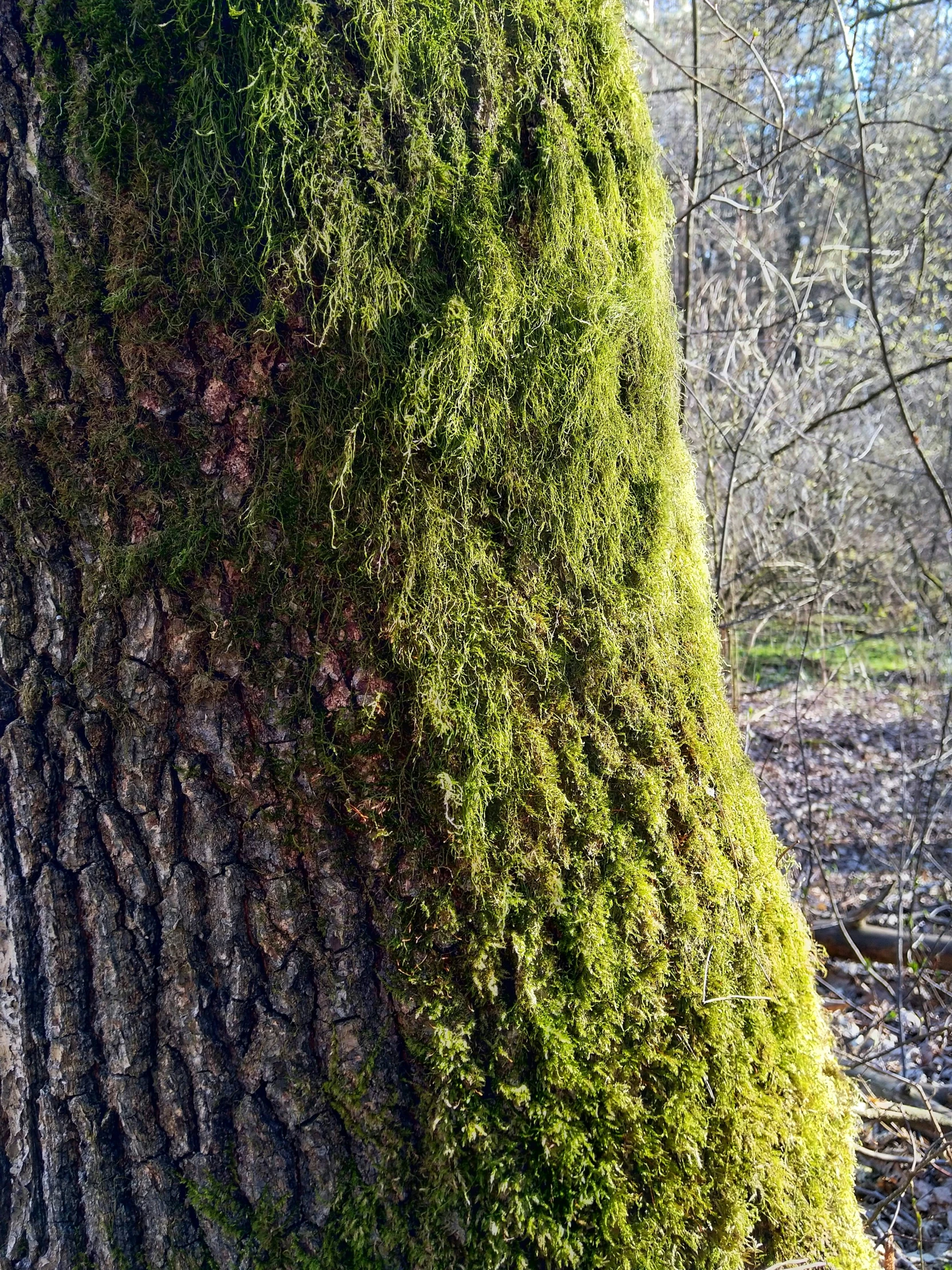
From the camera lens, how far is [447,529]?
4.20 feet

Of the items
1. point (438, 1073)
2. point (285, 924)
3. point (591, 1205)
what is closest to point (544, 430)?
point (285, 924)

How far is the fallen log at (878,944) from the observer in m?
3.68

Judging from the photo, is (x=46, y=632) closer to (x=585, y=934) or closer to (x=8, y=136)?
(x=8, y=136)

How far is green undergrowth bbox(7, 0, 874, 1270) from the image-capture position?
1.20 meters

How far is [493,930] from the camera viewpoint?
124 centimetres

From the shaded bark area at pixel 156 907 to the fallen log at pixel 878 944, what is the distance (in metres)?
3.06

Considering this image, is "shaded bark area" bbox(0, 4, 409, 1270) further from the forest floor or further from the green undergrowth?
the forest floor

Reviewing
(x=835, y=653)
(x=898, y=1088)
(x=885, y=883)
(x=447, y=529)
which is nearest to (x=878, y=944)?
(x=885, y=883)

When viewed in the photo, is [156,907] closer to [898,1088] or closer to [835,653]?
[898,1088]

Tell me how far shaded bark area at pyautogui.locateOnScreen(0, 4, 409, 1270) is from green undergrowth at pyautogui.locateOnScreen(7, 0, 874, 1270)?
5 centimetres

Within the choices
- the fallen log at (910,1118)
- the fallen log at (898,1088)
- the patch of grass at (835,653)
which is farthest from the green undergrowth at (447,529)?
the patch of grass at (835,653)

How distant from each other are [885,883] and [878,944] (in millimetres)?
934

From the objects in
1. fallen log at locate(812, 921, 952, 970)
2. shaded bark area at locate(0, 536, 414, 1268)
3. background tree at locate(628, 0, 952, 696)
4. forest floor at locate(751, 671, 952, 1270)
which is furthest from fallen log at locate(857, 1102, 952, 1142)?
background tree at locate(628, 0, 952, 696)

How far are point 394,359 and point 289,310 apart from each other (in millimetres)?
178
